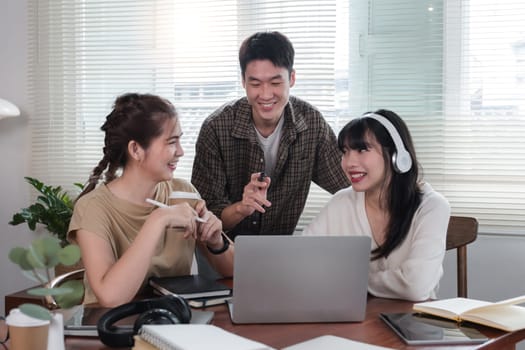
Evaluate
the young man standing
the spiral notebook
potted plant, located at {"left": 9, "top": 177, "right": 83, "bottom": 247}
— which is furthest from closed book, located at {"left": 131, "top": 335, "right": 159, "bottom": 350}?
potted plant, located at {"left": 9, "top": 177, "right": 83, "bottom": 247}

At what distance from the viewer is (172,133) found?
1.97m

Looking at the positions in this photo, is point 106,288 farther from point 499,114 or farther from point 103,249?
point 499,114

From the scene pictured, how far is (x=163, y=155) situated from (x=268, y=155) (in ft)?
2.29

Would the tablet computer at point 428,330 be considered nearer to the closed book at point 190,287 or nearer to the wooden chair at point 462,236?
the closed book at point 190,287

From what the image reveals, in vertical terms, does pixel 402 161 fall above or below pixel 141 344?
above

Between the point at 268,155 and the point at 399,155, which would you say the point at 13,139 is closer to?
the point at 268,155

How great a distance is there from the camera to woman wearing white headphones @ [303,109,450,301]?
1896mm

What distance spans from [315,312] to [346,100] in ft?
6.23

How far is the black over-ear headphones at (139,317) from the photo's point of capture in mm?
1222

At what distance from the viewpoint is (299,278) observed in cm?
139

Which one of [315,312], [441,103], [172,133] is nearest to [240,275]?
[315,312]

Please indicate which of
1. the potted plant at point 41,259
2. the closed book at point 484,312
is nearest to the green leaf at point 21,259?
the potted plant at point 41,259

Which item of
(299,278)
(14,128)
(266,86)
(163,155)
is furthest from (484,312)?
(14,128)

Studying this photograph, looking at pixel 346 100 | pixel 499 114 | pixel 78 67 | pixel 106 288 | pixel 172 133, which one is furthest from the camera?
pixel 78 67
